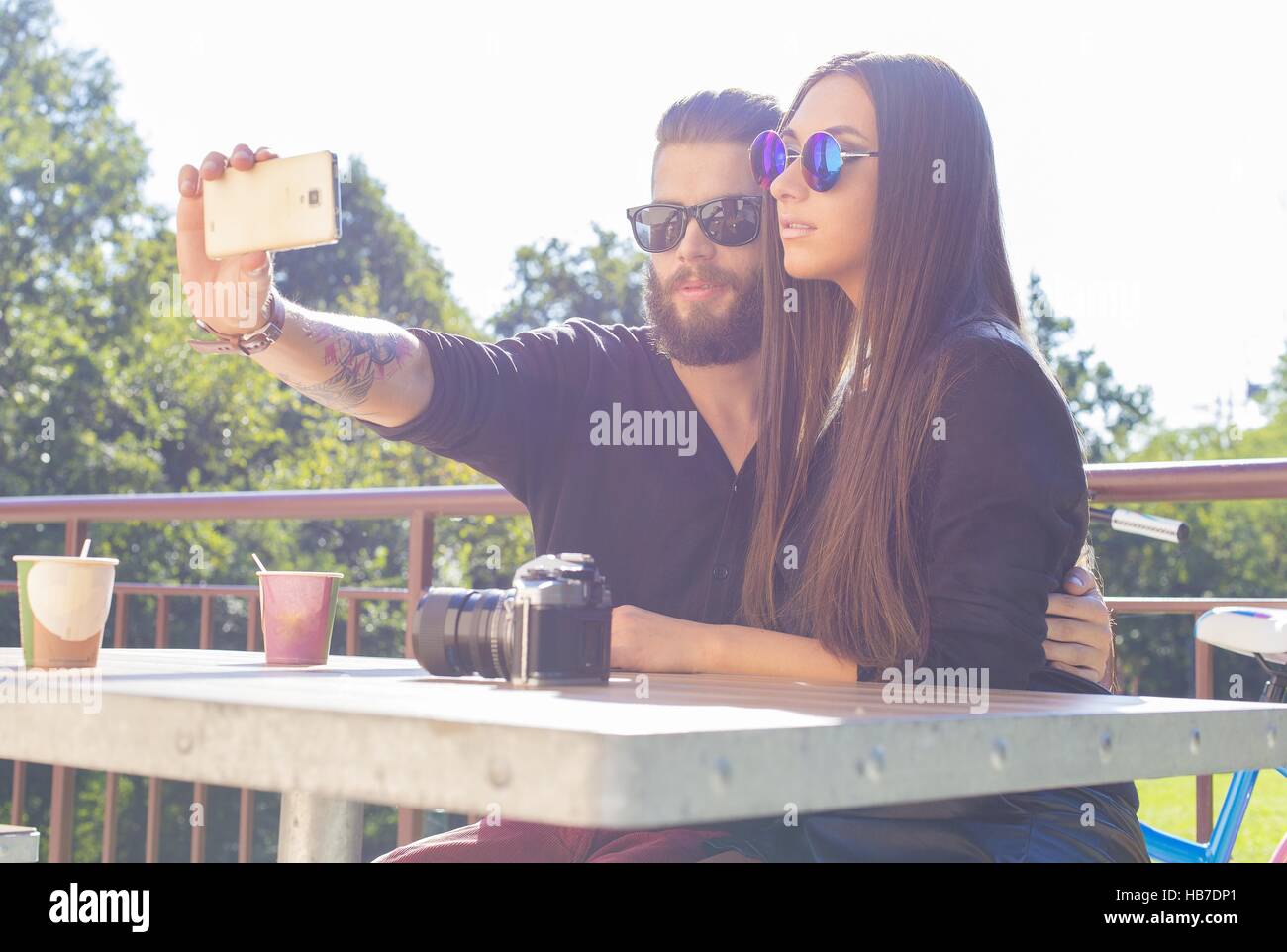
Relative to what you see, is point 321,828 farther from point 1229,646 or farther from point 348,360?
point 1229,646

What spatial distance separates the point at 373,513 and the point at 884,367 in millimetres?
1827

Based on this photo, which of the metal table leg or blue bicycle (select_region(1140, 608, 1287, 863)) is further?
blue bicycle (select_region(1140, 608, 1287, 863))

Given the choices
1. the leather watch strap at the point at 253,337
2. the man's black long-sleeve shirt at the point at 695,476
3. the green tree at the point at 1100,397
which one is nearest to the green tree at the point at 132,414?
the green tree at the point at 1100,397

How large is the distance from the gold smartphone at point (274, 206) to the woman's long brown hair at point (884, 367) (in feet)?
2.40

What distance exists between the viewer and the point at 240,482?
2617cm

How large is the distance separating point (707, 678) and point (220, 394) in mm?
25927

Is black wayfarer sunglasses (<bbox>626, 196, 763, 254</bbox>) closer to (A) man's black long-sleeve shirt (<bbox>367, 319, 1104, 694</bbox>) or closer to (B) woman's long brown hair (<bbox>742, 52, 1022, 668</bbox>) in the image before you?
(A) man's black long-sleeve shirt (<bbox>367, 319, 1104, 694</bbox>)

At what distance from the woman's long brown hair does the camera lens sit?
47cm

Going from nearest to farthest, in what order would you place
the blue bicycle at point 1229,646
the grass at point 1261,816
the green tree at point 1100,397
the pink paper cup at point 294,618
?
the pink paper cup at point 294,618
the blue bicycle at point 1229,646
the grass at point 1261,816
the green tree at point 1100,397

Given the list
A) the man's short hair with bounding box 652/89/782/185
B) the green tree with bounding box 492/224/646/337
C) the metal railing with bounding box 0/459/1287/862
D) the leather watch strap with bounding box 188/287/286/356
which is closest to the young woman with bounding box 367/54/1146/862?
the man's short hair with bounding box 652/89/782/185

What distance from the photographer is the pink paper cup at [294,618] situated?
174 cm

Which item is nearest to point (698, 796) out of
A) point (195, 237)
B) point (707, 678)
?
Result: point (707, 678)

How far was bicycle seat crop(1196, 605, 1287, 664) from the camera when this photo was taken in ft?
7.42

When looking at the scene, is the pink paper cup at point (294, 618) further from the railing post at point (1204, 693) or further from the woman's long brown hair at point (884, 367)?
the railing post at point (1204, 693)
